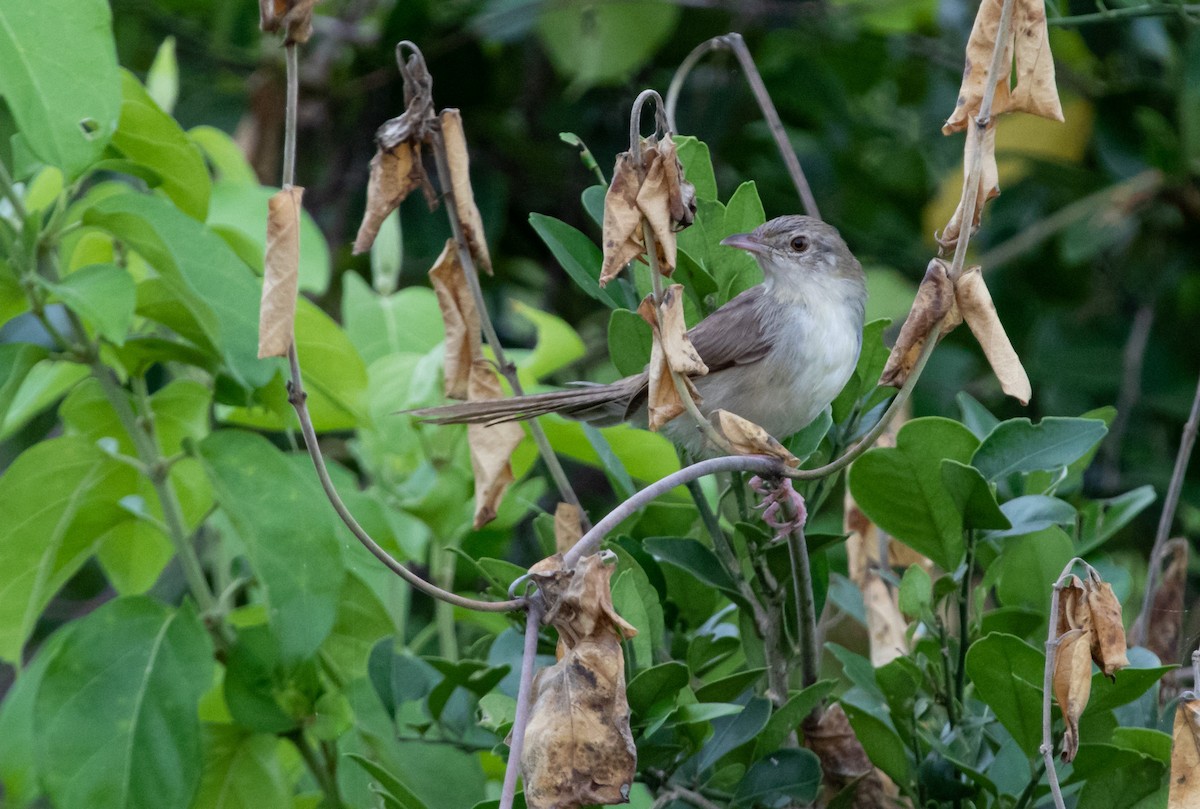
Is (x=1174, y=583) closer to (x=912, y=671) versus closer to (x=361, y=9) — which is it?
(x=912, y=671)

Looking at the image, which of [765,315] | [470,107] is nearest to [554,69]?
[470,107]

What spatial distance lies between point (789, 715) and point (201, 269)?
115 cm

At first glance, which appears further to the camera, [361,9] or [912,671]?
[361,9]

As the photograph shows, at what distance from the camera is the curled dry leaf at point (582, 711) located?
55.1 inches

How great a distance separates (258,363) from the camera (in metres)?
2.21

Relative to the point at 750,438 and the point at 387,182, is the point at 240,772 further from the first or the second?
the point at 750,438

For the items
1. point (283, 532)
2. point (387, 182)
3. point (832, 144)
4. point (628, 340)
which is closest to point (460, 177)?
point (387, 182)

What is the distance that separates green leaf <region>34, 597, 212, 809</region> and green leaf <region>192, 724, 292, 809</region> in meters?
0.16

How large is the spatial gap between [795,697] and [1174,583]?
89 cm

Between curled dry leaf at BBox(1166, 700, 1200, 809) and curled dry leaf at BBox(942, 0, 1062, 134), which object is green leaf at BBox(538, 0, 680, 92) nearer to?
curled dry leaf at BBox(942, 0, 1062, 134)

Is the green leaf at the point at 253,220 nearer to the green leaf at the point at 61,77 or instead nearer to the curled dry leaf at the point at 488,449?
the green leaf at the point at 61,77

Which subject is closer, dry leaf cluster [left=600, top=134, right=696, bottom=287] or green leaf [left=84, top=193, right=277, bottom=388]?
dry leaf cluster [left=600, top=134, right=696, bottom=287]

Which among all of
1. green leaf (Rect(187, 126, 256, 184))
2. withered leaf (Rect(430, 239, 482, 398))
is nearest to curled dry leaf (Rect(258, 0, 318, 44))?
withered leaf (Rect(430, 239, 482, 398))

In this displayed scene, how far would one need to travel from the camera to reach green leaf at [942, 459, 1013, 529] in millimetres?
1878
